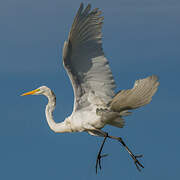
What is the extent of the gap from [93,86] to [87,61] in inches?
29.3

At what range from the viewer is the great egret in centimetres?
1184

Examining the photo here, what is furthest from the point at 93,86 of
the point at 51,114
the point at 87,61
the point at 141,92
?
the point at 51,114

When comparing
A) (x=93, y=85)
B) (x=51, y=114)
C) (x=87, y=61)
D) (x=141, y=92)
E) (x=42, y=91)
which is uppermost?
(x=87, y=61)

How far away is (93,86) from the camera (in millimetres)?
12672

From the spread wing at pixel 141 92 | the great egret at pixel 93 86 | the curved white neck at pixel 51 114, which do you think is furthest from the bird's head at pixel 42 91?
the spread wing at pixel 141 92

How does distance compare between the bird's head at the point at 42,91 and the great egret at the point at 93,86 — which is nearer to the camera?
the great egret at the point at 93,86

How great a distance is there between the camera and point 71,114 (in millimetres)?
13164

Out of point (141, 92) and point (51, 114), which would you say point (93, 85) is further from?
point (51, 114)

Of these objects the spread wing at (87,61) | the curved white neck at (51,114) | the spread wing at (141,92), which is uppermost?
the spread wing at (87,61)

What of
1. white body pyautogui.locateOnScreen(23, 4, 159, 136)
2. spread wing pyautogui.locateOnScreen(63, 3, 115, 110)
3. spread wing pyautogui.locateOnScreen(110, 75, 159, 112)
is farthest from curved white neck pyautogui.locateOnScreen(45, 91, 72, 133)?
spread wing pyautogui.locateOnScreen(110, 75, 159, 112)

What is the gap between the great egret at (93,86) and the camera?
11836 millimetres

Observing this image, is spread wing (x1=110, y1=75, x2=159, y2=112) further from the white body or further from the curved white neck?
the curved white neck

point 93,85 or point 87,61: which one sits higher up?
point 87,61

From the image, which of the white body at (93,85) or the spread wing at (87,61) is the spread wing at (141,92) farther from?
the spread wing at (87,61)
